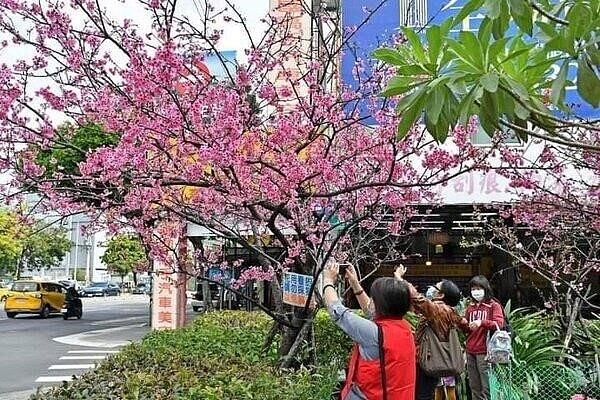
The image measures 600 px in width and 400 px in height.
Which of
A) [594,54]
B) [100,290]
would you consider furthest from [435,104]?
[100,290]

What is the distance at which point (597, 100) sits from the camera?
5.86 feet

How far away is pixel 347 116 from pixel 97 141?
4132mm

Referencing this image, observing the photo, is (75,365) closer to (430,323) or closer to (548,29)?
(430,323)

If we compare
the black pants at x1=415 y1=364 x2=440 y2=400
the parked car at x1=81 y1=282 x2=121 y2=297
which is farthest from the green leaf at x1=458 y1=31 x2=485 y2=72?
the parked car at x1=81 y1=282 x2=121 y2=297

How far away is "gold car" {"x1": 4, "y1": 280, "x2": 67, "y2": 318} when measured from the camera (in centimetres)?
2236

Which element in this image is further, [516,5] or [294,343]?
[294,343]

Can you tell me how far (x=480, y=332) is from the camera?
5297 mm

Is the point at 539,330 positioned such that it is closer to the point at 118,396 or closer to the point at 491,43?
the point at 118,396

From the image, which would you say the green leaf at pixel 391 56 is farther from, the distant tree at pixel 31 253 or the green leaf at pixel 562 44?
the distant tree at pixel 31 253

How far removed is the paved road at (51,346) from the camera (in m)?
10.3

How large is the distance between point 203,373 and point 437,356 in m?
1.62

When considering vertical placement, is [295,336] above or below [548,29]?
below

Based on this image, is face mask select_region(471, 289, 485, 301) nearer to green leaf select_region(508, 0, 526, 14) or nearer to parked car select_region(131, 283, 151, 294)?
green leaf select_region(508, 0, 526, 14)

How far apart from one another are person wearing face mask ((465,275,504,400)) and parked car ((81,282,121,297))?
141 ft
